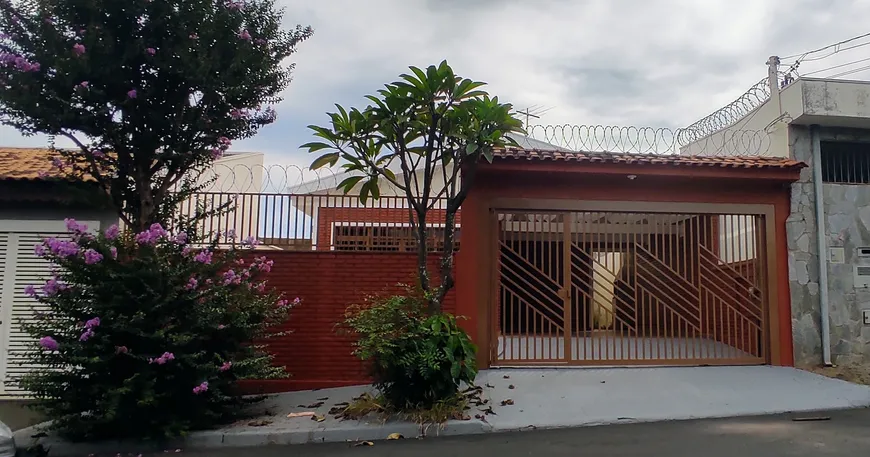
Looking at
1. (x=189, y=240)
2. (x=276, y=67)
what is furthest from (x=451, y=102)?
(x=189, y=240)

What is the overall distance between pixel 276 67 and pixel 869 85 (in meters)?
8.09

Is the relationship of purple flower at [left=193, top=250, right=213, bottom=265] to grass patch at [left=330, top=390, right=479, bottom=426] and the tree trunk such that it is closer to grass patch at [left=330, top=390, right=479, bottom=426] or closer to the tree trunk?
grass patch at [left=330, top=390, right=479, bottom=426]

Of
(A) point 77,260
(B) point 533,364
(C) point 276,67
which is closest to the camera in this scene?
(A) point 77,260

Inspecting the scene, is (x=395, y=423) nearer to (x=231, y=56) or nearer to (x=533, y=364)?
(x=533, y=364)

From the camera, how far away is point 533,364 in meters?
8.23

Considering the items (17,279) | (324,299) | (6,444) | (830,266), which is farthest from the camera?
(830,266)

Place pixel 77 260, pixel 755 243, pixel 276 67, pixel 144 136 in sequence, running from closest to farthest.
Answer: pixel 77 260
pixel 144 136
pixel 276 67
pixel 755 243

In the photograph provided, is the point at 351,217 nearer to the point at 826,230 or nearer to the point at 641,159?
the point at 641,159

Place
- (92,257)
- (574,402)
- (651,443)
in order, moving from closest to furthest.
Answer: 1. (651,443)
2. (92,257)
3. (574,402)

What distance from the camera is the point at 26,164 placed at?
822 centimetres

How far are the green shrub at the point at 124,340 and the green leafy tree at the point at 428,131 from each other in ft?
6.98

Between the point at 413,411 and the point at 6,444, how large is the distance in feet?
11.5

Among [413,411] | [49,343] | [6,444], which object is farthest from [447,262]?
[6,444]

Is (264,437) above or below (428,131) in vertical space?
below
